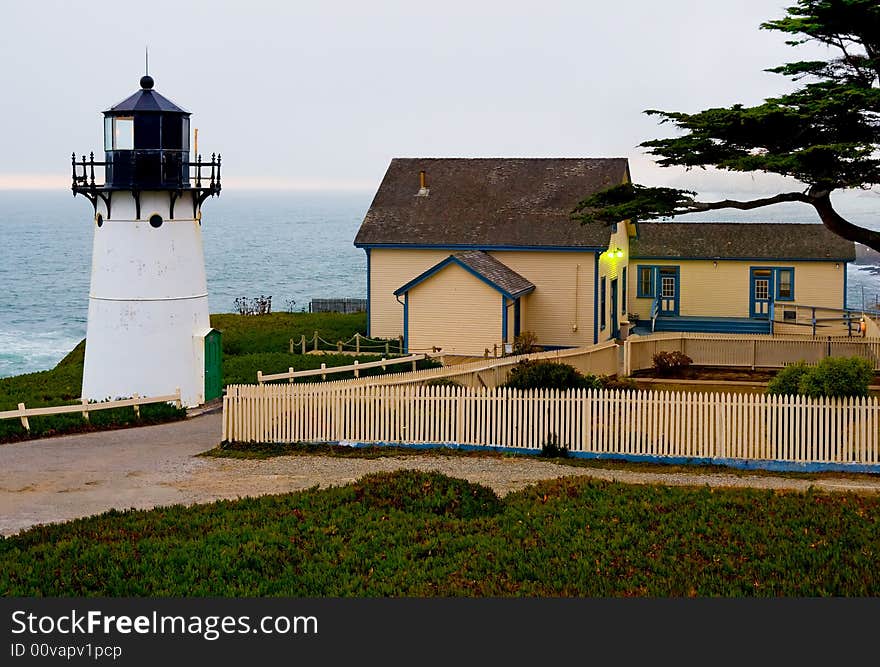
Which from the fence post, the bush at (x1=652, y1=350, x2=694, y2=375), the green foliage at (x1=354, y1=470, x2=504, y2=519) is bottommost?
the green foliage at (x1=354, y1=470, x2=504, y2=519)

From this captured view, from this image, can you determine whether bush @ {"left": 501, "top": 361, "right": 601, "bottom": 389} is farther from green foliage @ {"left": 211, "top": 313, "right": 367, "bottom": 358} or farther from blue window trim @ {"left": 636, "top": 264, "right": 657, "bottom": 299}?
blue window trim @ {"left": 636, "top": 264, "right": 657, "bottom": 299}

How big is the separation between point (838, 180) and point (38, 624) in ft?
53.6

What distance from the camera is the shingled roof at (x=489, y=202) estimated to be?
116 ft

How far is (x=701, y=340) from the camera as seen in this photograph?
1282 inches

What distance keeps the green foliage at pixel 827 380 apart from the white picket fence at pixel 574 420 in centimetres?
148

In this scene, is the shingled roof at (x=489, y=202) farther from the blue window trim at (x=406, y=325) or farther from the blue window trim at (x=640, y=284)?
the blue window trim at (x=640, y=284)

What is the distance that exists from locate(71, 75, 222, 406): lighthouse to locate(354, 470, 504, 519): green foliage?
11631mm

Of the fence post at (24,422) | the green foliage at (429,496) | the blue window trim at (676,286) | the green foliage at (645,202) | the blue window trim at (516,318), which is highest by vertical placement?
the green foliage at (645,202)

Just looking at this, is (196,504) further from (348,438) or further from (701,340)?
(701,340)

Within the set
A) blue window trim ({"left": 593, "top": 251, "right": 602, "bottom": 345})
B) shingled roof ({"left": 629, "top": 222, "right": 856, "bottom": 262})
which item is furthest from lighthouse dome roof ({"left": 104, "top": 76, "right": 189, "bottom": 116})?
shingled roof ({"left": 629, "top": 222, "right": 856, "bottom": 262})

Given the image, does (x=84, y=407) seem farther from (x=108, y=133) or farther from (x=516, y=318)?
(x=516, y=318)

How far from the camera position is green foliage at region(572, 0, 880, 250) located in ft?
67.8

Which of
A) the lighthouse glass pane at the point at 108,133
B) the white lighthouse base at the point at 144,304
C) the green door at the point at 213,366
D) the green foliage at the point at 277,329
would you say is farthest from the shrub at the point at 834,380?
the green foliage at the point at 277,329

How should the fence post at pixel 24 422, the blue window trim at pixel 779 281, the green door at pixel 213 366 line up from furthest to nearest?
1. the blue window trim at pixel 779 281
2. the green door at pixel 213 366
3. the fence post at pixel 24 422
